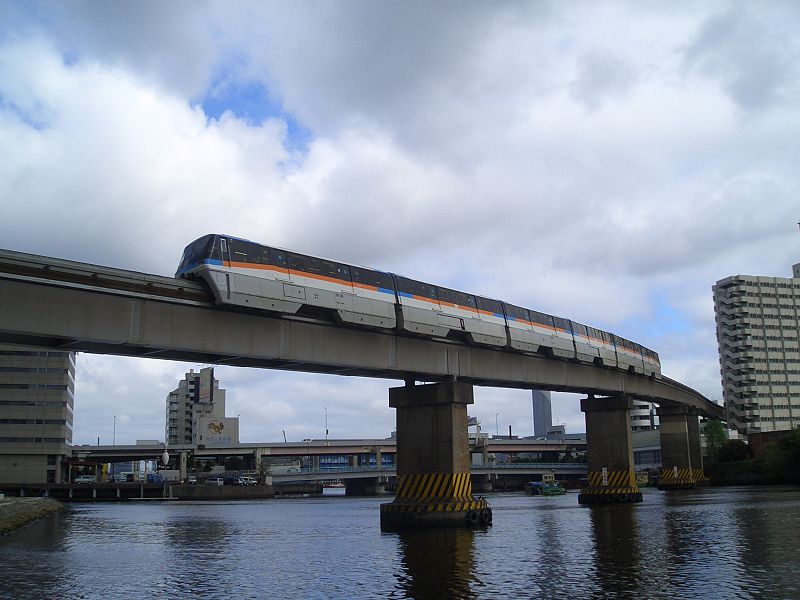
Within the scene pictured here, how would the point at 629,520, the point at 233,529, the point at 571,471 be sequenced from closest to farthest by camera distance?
the point at 629,520 → the point at 233,529 → the point at 571,471

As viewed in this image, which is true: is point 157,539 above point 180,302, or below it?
below

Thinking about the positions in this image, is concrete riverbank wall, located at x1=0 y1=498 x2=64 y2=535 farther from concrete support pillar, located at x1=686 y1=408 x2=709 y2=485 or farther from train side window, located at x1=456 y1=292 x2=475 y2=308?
concrete support pillar, located at x1=686 y1=408 x2=709 y2=485

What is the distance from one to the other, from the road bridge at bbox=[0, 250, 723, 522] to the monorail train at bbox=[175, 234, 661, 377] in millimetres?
A: 1357

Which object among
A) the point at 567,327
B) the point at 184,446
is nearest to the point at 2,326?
the point at 567,327

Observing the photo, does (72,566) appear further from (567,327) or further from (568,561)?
(567,327)

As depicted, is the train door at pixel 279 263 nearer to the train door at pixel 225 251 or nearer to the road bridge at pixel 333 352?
the road bridge at pixel 333 352

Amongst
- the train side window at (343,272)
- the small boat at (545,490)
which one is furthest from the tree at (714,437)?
the train side window at (343,272)

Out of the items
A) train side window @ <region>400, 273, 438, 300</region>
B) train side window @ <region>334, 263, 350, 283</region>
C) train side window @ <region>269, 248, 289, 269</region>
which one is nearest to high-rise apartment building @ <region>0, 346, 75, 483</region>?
train side window @ <region>400, 273, 438, 300</region>

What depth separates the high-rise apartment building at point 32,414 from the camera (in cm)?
14500

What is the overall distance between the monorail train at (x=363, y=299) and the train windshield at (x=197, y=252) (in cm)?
5

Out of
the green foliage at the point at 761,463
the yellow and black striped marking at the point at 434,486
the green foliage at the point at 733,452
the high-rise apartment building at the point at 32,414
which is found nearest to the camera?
the yellow and black striped marking at the point at 434,486

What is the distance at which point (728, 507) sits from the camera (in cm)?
6606

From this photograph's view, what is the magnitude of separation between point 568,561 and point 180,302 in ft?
72.3

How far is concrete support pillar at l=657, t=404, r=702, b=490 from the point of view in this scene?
115938mm
